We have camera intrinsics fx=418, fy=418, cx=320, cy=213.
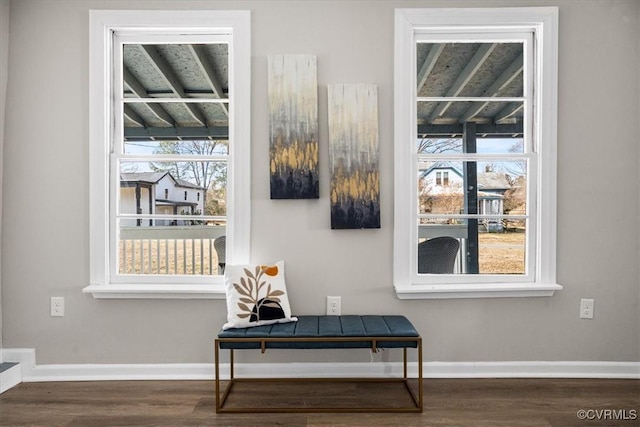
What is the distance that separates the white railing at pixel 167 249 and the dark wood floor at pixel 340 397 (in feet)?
2.33

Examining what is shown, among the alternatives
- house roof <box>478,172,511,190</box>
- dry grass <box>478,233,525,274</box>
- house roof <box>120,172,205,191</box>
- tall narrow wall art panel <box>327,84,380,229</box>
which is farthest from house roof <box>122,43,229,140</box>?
dry grass <box>478,233,525,274</box>

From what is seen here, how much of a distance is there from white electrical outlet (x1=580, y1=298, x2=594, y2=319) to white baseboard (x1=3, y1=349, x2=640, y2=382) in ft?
0.97

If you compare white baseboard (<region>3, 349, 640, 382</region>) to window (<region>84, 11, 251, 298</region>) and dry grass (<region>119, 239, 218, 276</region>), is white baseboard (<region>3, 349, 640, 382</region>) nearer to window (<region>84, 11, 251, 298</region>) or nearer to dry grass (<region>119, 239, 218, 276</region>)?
window (<region>84, 11, 251, 298</region>)

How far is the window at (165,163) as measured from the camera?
2.64m

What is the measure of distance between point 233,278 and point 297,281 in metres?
0.41

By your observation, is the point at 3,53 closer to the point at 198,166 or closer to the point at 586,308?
the point at 198,166

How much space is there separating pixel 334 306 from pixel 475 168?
127cm

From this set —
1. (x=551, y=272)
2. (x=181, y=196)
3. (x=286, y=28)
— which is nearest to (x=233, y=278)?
(x=181, y=196)

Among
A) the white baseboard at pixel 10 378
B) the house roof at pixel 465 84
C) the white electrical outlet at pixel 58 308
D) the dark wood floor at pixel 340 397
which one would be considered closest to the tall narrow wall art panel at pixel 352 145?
the house roof at pixel 465 84

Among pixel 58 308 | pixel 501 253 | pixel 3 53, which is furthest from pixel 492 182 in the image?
pixel 3 53

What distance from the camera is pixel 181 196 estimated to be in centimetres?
273

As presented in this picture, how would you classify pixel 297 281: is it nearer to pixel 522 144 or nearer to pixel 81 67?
pixel 522 144

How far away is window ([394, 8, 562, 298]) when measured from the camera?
2637mm

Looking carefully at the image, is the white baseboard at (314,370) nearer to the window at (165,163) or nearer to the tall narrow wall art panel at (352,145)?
the window at (165,163)
